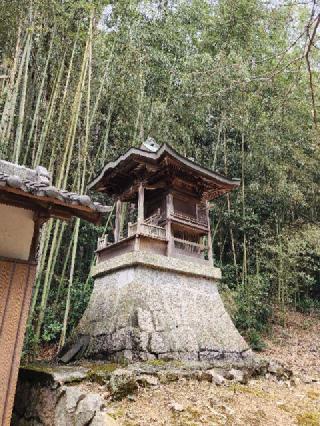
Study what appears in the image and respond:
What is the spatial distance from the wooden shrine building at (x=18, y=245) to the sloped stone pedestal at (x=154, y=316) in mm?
2794

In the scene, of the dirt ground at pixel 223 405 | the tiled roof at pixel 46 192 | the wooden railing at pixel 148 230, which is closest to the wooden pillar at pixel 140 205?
the wooden railing at pixel 148 230

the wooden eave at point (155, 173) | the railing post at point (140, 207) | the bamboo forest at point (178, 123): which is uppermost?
the bamboo forest at point (178, 123)

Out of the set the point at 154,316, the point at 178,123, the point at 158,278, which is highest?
the point at 178,123

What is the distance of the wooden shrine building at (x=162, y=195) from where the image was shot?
7.33 m

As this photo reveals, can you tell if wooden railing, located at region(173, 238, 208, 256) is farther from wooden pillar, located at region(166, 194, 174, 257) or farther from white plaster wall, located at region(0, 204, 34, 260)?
white plaster wall, located at region(0, 204, 34, 260)

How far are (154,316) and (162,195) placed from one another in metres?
2.71

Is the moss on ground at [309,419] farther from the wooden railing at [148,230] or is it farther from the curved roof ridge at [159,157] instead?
the curved roof ridge at [159,157]

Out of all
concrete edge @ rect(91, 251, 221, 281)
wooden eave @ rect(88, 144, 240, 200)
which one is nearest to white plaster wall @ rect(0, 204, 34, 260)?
concrete edge @ rect(91, 251, 221, 281)

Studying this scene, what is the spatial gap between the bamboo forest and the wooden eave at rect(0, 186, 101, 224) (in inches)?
187

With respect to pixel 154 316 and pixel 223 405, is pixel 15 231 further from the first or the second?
pixel 154 316

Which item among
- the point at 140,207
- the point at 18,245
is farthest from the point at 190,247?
the point at 18,245

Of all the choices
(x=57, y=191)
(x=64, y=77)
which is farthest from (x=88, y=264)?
(x=57, y=191)

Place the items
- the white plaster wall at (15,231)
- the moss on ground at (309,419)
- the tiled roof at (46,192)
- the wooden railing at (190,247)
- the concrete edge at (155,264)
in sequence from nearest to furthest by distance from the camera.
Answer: the tiled roof at (46,192), the white plaster wall at (15,231), the moss on ground at (309,419), the concrete edge at (155,264), the wooden railing at (190,247)

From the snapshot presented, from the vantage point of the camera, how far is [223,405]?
14.6ft
